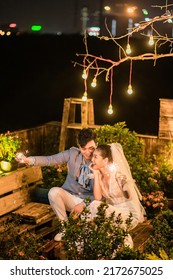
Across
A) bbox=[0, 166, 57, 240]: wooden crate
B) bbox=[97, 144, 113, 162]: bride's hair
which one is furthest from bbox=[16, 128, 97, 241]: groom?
bbox=[0, 166, 57, 240]: wooden crate

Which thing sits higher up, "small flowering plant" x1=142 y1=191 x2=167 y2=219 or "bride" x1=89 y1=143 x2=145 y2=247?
"bride" x1=89 y1=143 x2=145 y2=247

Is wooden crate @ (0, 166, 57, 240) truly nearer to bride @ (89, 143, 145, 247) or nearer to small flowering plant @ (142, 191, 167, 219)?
bride @ (89, 143, 145, 247)

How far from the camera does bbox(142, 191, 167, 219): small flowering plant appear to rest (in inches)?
303

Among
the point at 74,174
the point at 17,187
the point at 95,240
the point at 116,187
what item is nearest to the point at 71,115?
the point at 17,187

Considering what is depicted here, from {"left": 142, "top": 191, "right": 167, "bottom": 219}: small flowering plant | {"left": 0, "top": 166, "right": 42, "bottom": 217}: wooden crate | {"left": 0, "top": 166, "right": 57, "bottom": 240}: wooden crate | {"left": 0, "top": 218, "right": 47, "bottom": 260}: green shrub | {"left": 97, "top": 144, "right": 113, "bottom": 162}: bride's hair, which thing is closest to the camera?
{"left": 0, "top": 218, "right": 47, "bottom": 260}: green shrub

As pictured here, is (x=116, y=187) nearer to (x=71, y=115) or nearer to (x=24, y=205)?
(x=24, y=205)

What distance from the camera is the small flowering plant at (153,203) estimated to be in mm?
7699

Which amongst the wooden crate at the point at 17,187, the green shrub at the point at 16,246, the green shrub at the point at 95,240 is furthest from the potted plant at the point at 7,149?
the green shrub at the point at 95,240

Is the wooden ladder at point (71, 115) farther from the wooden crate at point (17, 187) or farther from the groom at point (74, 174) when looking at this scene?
the groom at point (74, 174)

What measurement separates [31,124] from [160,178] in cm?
1003

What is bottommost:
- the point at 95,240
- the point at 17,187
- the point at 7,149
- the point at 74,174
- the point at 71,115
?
the point at 95,240

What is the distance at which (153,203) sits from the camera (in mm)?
7730
